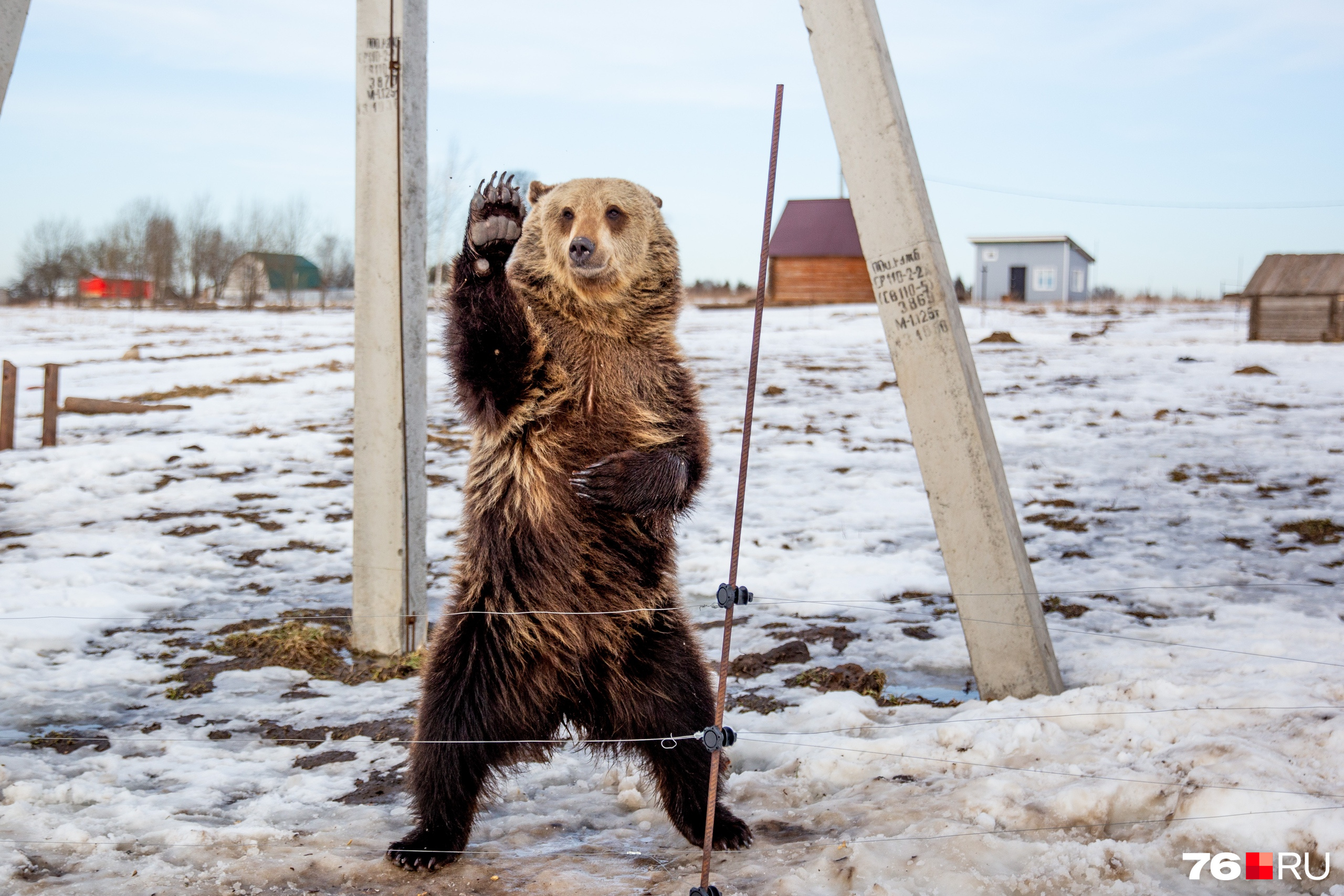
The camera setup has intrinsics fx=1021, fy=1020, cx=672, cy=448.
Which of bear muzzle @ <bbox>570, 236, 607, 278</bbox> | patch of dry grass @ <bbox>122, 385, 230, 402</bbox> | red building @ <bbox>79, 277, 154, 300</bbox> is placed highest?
red building @ <bbox>79, 277, 154, 300</bbox>

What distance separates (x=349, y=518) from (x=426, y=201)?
318 cm

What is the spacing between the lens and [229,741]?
12.2 ft

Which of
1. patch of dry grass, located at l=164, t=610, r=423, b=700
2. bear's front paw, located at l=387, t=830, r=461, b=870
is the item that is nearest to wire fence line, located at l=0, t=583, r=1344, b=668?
patch of dry grass, located at l=164, t=610, r=423, b=700

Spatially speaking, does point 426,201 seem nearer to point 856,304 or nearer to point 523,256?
point 523,256

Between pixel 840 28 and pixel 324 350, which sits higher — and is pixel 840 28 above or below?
above

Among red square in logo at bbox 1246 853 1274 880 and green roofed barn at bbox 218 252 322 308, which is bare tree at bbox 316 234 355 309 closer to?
green roofed barn at bbox 218 252 322 308

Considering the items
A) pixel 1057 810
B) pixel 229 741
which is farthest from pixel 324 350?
pixel 1057 810

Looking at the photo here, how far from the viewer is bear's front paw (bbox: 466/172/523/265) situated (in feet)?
8.39

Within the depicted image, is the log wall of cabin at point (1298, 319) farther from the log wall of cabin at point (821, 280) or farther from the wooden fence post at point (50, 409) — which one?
the wooden fence post at point (50, 409)

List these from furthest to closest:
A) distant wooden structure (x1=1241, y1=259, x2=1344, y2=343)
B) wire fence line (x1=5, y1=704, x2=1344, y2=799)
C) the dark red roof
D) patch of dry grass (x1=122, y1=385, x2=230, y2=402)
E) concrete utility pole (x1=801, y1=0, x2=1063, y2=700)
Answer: the dark red roof
distant wooden structure (x1=1241, y1=259, x2=1344, y2=343)
patch of dry grass (x1=122, y1=385, x2=230, y2=402)
concrete utility pole (x1=801, y1=0, x2=1063, y2=700)
wire fence line (x1=5, y1=704, x2=1344, y2=799)

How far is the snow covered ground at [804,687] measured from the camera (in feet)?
9.00

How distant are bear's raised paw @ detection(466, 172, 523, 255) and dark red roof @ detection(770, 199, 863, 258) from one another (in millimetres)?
27851

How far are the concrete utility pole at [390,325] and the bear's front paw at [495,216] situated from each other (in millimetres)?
2053

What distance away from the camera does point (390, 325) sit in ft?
Result: 14.8
